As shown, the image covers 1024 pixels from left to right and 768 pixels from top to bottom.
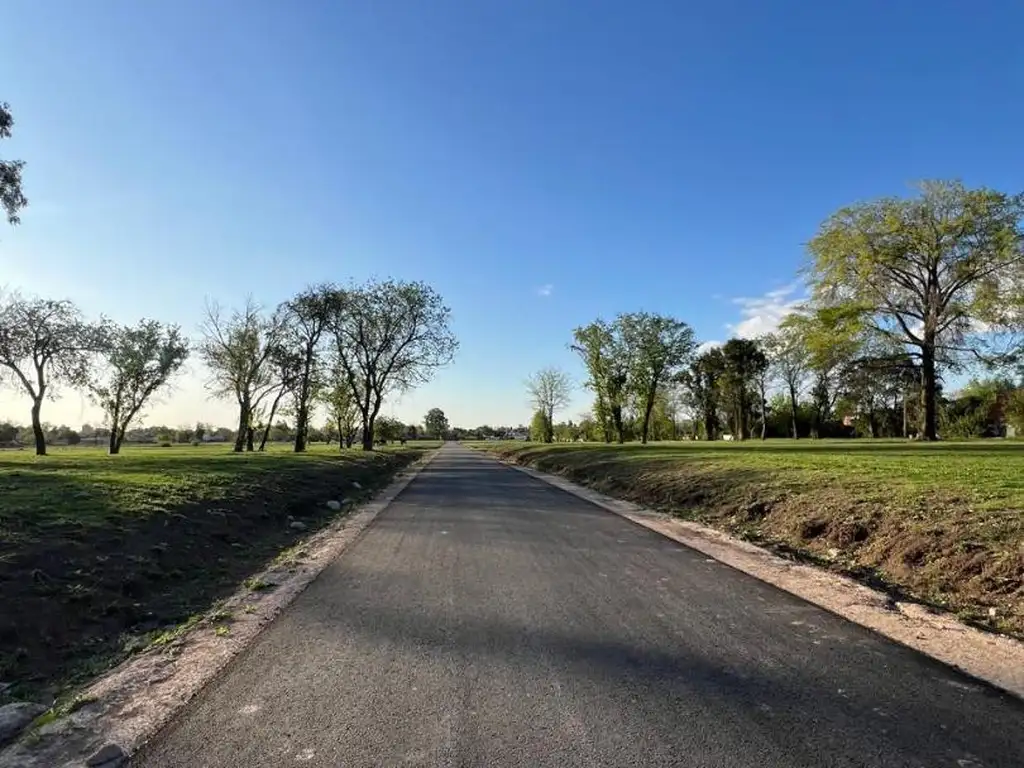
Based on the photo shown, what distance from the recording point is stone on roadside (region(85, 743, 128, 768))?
3201mm

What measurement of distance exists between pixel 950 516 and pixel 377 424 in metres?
68.4

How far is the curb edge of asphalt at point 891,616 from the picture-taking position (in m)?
4.47

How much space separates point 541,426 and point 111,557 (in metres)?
87.5

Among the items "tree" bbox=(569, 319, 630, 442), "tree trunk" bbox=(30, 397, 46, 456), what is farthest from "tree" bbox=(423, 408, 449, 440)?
"tree trunk" bbox=(30, 397, 46, 456)

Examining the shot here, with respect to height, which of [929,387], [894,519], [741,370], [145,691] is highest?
[741,370]

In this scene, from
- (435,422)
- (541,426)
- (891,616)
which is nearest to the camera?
(891,616)

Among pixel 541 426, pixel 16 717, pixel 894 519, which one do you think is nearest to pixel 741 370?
pixel 541 426

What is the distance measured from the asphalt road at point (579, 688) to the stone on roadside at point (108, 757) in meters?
0.12

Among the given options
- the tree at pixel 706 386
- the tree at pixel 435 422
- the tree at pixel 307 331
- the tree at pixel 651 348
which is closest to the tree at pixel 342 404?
the tree at pixel 307 331

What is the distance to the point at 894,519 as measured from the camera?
8719 millimetres

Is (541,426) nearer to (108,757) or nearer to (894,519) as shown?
(894,519)

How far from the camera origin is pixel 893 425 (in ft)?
263

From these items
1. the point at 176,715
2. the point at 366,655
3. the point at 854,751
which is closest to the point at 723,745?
the point at 854,751

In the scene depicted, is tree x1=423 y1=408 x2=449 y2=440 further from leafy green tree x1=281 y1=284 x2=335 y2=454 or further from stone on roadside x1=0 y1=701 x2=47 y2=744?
stone on roadside x1=0 y1=701 x2=47 y2=744
